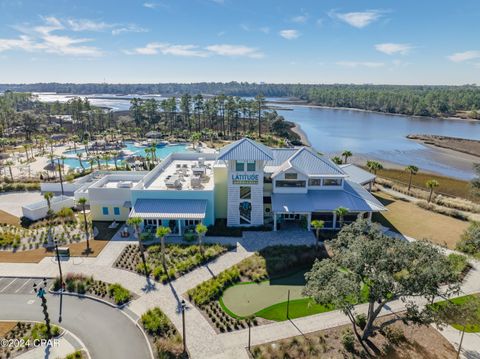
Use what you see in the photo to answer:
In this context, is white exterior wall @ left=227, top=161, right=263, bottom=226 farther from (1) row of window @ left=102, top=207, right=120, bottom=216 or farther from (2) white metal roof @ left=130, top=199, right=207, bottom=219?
(1) row of window @ left=102, top=207, right=120, bottom=216

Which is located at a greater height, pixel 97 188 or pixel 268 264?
pixel 97 188

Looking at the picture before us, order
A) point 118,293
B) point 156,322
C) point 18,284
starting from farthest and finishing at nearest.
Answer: point 18,284, point 118,293, point 156,322

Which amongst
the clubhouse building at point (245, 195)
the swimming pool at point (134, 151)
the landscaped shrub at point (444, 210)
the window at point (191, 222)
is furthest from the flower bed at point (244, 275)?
the swimming pool at point (134, 151)

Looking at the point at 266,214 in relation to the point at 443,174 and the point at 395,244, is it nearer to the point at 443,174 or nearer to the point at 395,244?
the point at 395,244

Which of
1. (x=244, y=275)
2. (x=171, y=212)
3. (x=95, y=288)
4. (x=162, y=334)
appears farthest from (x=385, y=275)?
(x=171, y=212)

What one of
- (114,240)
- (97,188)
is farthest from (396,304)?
(97,188)

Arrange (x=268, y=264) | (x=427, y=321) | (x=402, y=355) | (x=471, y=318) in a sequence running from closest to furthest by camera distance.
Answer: (x=427, y=321)
(x=402, y=355)
(x=471, y=318)
(x=268, y=264)

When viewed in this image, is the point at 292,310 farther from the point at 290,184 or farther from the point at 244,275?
the point at 290,184
